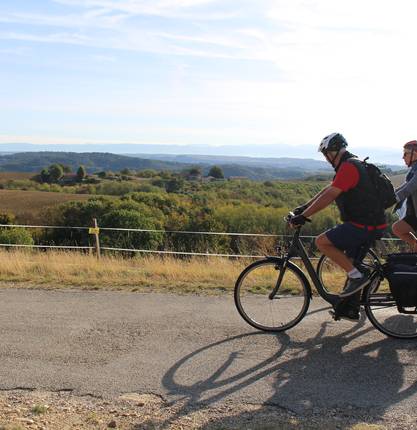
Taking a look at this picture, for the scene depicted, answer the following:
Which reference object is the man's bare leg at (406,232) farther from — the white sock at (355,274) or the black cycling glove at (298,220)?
the black cycling glove at (298,220)

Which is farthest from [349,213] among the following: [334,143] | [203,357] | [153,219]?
[153,219]

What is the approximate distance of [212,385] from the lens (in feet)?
13.5

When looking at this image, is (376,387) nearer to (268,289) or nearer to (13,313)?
(268,289)

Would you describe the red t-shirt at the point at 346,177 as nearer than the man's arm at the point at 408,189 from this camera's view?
Yes

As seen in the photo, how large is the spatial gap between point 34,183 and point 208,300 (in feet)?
353

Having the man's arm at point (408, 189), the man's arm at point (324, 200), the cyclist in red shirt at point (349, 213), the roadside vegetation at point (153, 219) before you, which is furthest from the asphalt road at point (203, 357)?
the roadside vegetation at point (153, 219)

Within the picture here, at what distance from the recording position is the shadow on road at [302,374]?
12.5ft

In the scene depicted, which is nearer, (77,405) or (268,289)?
(77,405)

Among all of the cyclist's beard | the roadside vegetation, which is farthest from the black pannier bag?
the roadside vegetation

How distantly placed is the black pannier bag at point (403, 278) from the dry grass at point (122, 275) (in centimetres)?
267

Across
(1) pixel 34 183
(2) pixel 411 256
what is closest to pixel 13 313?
(2) pixel 411 256

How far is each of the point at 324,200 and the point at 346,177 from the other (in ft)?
1.01

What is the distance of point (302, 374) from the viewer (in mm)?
4289

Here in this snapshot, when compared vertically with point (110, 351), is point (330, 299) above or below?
above
